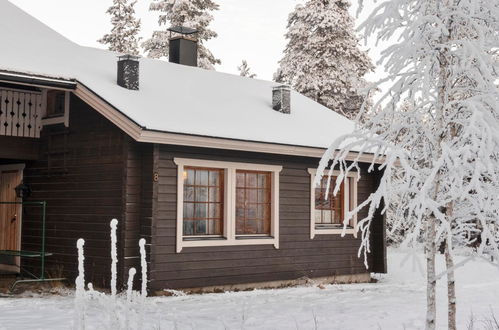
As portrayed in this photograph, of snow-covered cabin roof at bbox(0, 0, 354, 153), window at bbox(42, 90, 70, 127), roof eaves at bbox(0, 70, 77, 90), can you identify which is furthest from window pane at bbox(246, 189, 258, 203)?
roof eaves at bbox(0, 70, 77, 90)

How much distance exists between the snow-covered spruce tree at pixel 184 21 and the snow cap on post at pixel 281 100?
40.1ft

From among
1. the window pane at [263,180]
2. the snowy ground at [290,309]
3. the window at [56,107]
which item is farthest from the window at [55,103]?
the window pane at [263,180]

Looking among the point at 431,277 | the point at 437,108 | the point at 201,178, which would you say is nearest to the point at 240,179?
the point at 201,178

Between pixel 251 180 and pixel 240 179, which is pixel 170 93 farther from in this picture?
pixel 251 180

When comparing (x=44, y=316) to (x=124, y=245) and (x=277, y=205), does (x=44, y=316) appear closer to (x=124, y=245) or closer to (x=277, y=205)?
(x=124, y=245)

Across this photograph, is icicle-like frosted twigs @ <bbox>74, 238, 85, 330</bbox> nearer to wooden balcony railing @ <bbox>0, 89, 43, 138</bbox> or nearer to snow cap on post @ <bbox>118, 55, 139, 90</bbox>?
snow cap on post @ <bbox>118, 55, 139, 90</bbox>

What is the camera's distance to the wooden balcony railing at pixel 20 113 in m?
13.6

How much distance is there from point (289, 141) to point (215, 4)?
1679 centimetres

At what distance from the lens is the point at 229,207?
13266mm

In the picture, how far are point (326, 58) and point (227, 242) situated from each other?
16.1 metres

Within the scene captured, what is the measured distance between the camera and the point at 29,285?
13.2m

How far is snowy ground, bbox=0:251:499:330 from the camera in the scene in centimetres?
903

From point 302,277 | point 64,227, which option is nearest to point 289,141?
point 302,277

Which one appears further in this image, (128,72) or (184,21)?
(184,21)
